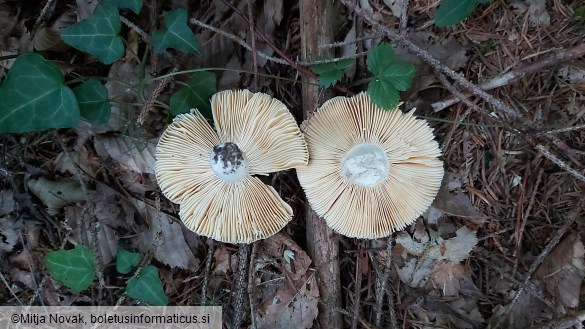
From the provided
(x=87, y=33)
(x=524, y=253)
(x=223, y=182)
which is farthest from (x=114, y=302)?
(x=524, y=253)

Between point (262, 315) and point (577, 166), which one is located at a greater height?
point (577, 166)

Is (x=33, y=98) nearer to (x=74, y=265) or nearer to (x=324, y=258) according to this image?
(x=74, y=265)

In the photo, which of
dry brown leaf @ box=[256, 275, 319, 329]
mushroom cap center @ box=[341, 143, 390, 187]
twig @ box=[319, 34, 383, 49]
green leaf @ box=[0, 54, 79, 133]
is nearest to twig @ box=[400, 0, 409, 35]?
twig @ box=[319, 34, 383, 49]

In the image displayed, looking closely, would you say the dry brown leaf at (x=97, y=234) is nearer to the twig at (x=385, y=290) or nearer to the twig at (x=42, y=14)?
the twig at (x=42, y=14)

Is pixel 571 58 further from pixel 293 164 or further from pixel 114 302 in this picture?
pixel 114 302

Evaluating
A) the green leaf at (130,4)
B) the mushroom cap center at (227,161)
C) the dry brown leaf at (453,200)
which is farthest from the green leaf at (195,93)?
the dry brown leaf at (453,200)

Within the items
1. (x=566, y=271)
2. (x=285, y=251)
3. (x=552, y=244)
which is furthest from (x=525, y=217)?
(x=285, y=251)

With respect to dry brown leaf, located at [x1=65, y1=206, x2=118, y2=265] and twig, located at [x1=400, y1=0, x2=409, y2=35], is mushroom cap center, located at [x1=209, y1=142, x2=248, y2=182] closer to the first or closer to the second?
dry brown leaf, located at [x1=65, y1=206, x2=118, y2=265]
